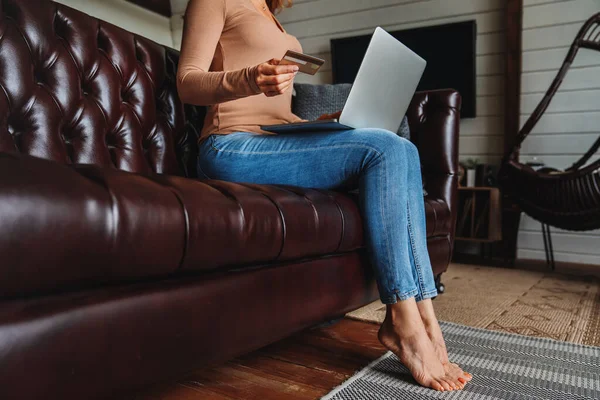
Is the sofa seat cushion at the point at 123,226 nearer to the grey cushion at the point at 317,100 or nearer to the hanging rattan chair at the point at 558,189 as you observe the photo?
the grey cushion at the point at 317,100

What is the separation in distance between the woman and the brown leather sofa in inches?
3.5

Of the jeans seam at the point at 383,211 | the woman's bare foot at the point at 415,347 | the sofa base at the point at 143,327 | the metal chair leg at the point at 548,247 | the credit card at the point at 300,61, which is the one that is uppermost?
the credit card at the point at 300,61

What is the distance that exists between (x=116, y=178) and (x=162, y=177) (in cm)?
12

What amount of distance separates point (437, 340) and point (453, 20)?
9.04ft

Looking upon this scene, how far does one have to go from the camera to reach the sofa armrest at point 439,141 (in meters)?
1.77

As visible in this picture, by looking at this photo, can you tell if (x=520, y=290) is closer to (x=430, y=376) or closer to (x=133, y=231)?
(x=430, y=376)

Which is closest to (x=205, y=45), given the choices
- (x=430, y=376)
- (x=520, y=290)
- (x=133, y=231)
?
(x=133, y=231)

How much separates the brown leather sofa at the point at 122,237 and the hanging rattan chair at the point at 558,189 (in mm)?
938

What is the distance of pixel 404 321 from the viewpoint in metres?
1.04

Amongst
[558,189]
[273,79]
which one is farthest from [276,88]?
[558,189]

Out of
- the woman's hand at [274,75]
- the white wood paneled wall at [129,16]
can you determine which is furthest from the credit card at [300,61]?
the white wood paneled wall at [129,16]

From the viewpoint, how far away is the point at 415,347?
3.37 feet

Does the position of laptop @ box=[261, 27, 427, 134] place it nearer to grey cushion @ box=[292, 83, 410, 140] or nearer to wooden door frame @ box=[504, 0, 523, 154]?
grey cushion @ box=[292, 83, 410, 140]

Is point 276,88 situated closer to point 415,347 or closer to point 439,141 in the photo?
point 415,347
